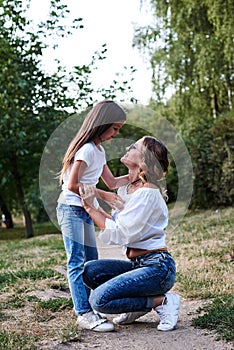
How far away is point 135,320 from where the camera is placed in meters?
3.89

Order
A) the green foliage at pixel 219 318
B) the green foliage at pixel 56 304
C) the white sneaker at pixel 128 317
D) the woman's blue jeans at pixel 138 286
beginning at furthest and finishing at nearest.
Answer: the green foliage at pixel 56 304 → the white sneaker at pixel 128 317 → the woman's blue jeans at pixel 138 286 → the green foliage at pixel 219 318

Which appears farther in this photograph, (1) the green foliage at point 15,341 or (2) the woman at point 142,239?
(2) the woman at point 142,239

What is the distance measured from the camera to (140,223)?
A: 3420 mm

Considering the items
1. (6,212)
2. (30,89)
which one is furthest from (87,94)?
A: (6,212)

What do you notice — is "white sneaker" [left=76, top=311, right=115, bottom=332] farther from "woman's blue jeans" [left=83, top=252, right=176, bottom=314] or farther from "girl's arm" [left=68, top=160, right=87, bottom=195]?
"girl's arm" [left=68, top=160, right=87, bottom=195]

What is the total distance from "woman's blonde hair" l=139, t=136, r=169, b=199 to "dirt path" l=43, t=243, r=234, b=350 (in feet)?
3.08

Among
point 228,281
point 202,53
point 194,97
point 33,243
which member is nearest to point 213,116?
point 194,97

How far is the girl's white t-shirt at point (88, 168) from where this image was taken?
3.52 metres

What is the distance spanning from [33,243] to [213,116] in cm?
762

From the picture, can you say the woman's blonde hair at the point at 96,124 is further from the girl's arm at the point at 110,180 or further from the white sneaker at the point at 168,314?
the white sneaker at the point at 168,314

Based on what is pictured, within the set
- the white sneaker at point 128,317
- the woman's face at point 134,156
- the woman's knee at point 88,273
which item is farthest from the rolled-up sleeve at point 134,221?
the white sneaker at point 128,317

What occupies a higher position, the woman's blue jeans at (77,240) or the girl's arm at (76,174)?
the girl's arm at (76,174)

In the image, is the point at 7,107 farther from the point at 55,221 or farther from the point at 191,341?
the point at 191,341

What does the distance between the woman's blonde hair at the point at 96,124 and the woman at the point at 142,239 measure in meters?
0.23
